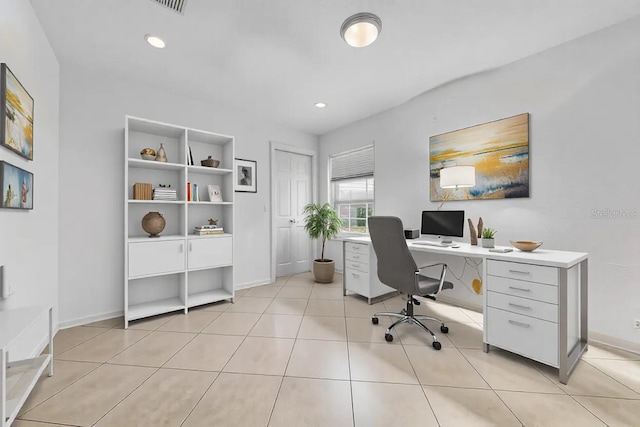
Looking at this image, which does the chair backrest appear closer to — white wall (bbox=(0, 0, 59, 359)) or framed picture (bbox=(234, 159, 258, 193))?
framed picture (bbox=(234, 159, 258, 193))

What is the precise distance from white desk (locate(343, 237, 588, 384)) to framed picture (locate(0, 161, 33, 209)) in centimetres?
320

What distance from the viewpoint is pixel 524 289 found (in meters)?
1.87

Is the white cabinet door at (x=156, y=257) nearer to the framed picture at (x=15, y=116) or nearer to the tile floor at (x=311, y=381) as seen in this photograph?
the tile floor at (x=311, y=381)

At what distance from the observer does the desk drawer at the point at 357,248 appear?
3.22 m

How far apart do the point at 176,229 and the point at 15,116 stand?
1.79 m

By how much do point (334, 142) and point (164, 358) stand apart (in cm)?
385

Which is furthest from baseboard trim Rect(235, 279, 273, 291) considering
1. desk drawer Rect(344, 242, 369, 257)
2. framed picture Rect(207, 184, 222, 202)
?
desk drawer Rect(344, 242, 369, 257)

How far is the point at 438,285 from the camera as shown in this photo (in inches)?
90.1

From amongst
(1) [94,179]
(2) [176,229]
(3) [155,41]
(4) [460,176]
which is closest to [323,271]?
(2) [176,229]

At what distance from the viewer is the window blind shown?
4.21m

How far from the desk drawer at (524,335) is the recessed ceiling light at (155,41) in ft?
11.6

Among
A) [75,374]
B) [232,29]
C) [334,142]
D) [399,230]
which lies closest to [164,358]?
[75,374]

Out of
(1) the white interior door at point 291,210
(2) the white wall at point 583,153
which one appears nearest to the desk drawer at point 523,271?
(2) the white wall at point 583,153

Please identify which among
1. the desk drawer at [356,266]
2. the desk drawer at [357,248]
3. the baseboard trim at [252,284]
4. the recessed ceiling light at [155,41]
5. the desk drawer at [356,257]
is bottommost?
the baseboard trim at [252,284]
